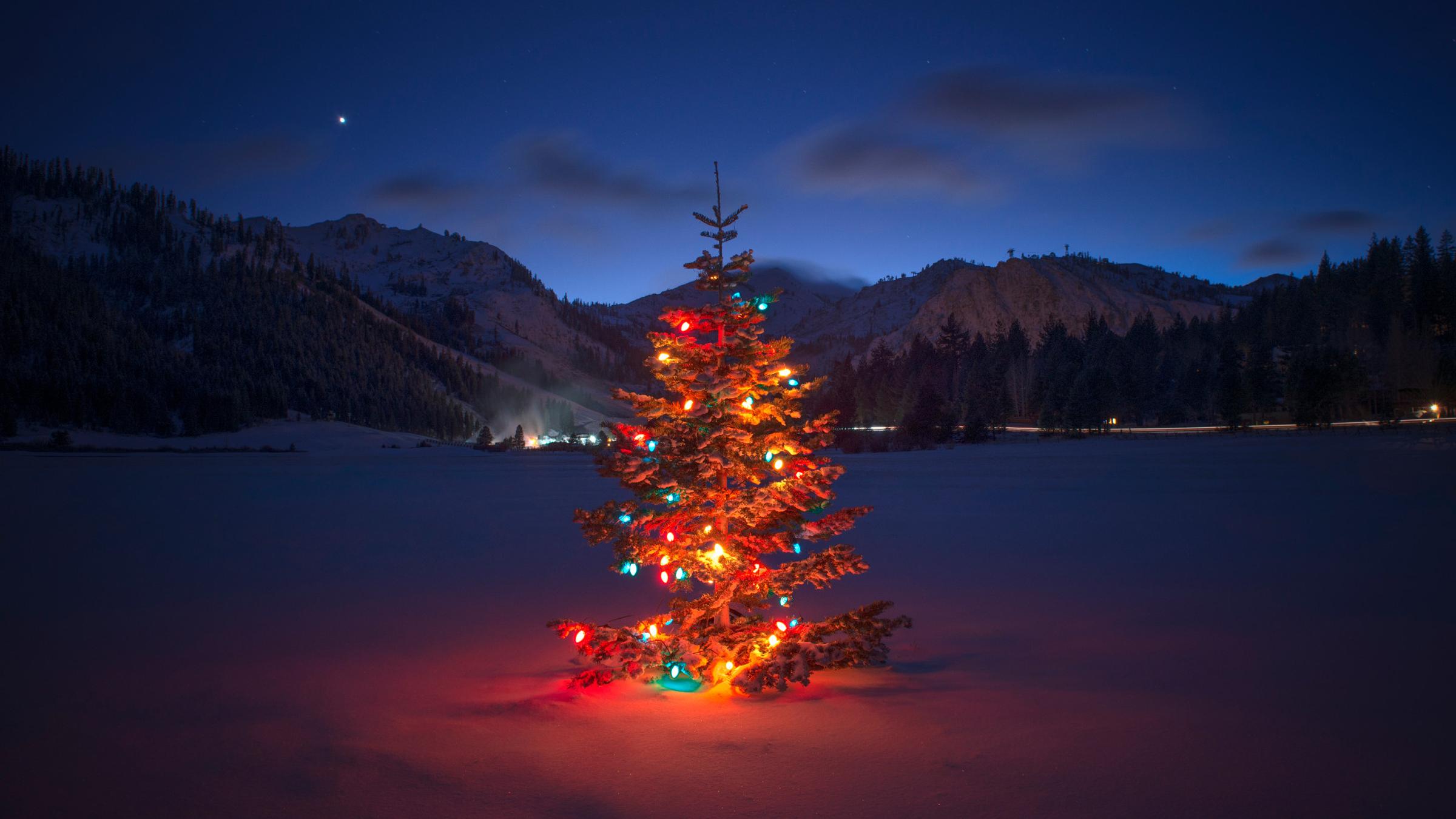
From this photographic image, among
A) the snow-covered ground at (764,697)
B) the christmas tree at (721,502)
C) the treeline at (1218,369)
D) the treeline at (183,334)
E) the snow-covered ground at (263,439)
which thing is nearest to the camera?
the snow-covered ground at (764,697)

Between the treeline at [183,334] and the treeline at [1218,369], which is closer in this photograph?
the treeline at [1218,369]

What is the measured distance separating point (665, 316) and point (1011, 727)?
13.2 ft

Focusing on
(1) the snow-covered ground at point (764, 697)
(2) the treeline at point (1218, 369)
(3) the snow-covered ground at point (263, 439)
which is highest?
(2) the treeline at point (1218, 369)

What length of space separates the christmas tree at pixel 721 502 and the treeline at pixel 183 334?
74.8 m

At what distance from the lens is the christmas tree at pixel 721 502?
5.77 m

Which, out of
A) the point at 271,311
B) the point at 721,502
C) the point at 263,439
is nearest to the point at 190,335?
the point at 271,311

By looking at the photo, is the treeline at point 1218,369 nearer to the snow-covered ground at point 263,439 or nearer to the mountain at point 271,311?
the mountain at point 271,311

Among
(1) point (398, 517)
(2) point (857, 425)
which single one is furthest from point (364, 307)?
(1) point (398, 517)

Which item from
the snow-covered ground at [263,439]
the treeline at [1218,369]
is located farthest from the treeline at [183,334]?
the treeline at [1218,369]

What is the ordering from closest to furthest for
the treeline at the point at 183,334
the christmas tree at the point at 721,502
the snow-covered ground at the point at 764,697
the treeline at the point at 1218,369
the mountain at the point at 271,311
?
1. the snow-covered ground at the point at 764,697
2. the christmas tree at the point at 721,502
3. the treeline at the point at 1218,369
4. the treeline at the point at 183,334
5. the mountain at the point at 271,311

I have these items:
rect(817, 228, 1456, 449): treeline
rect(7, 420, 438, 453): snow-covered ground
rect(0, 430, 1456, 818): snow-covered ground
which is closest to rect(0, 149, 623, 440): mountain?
rect(7, 420, 438, 453): snow-covered ground

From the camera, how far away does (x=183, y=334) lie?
Result: 101312 mm

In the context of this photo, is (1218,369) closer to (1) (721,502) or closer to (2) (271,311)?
(1) (721,502)

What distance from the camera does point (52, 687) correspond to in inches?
224
